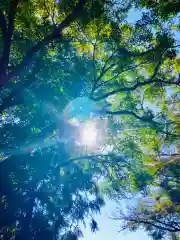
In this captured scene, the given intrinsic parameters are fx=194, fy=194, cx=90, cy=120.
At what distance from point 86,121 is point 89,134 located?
716 millimetres

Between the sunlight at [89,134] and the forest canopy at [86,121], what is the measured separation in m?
0.04

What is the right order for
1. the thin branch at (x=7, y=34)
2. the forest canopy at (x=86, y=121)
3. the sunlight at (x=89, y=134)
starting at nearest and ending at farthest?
the thin branch at (x=7, y=34), the forest canopy at (x=86, y=121), the sunlight at (x=89, y=134)

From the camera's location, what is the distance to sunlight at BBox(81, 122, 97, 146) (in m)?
7.51

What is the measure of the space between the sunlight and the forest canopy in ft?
0.13

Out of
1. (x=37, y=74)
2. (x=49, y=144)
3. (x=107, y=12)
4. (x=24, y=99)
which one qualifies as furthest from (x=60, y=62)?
(x=49, y=144)

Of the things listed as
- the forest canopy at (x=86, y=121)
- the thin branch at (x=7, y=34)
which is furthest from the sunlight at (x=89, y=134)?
the thin branch at (x=7, y=34)

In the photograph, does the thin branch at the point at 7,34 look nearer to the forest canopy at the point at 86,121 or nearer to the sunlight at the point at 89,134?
the forest canopy at the point at 86,121

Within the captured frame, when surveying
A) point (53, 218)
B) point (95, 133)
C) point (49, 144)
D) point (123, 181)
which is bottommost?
point (53, 218)

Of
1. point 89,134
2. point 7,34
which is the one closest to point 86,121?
point 89,134

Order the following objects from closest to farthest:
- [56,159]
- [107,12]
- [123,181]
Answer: [107,12], [56,159], [123,181]

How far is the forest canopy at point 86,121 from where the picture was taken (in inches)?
233

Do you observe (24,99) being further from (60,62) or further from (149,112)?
(149,112)

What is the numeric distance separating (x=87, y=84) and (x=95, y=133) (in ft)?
6.46

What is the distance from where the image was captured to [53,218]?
646cm
